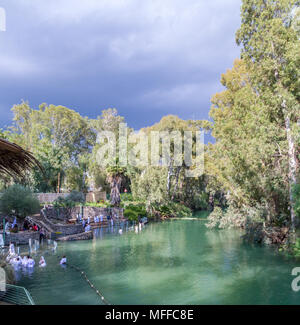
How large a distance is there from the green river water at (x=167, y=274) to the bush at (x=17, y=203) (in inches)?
241

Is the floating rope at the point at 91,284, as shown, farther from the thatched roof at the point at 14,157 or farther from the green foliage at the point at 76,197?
the green foliage at the point at 76,197

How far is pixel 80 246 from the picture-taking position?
71.7ft

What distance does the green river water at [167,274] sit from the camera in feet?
36.5

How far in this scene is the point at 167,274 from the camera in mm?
14227

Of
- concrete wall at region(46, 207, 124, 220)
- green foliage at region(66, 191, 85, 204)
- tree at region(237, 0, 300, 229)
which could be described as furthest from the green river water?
green foliage at region(66, 191, 85, 204)

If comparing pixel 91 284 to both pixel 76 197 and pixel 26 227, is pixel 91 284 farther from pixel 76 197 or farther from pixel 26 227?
pixel 76 197

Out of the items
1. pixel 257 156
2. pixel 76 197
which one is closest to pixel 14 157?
pixel 257 156

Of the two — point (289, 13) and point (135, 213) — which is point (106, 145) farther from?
point (289, 13)

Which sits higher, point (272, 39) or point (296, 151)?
point (272, 39)

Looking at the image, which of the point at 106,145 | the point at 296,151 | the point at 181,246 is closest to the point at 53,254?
the point at 181,246

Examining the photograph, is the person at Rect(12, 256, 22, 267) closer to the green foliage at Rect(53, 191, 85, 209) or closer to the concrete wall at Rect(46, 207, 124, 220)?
the concrete wall at Rect(46, 207, 124, 220)

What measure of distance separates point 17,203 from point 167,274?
56.5ft

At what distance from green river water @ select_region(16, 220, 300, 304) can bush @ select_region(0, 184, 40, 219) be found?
6119 mm

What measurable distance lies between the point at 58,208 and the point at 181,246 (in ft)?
56.1
